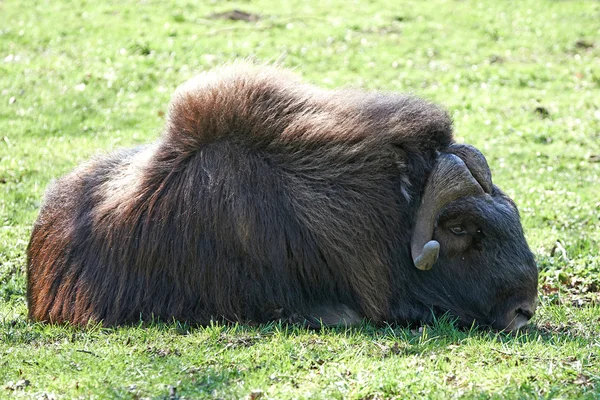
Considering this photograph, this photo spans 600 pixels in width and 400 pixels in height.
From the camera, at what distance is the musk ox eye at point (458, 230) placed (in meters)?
5.09

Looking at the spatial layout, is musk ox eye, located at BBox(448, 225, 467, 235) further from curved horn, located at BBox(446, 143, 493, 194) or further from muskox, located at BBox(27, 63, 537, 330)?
curved horn, located at BBox(446, 143, 493, 194)

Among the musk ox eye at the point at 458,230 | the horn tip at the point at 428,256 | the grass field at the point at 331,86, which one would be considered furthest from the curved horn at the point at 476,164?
the grass field at the point at 331,86

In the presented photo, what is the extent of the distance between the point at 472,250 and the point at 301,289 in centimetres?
102

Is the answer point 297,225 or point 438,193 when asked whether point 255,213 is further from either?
point 438,193

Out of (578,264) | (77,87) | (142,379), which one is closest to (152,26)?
(77,87)

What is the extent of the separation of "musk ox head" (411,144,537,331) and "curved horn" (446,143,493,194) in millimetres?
43

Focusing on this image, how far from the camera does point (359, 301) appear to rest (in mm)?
4941

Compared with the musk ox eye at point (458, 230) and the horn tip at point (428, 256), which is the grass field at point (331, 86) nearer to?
the horn tip at point (428, 256)

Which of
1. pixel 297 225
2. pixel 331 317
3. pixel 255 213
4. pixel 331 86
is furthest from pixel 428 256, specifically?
pixel 331 86

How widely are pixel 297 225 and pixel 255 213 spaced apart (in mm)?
241

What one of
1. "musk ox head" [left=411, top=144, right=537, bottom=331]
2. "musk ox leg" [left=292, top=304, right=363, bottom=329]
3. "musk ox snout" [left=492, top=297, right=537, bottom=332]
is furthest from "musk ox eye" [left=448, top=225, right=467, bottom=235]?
"musk ox leg" [left=292, top=304, right=363, bottom=329]

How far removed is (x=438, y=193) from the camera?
500cm

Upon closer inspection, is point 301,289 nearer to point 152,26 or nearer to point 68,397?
point 68,397

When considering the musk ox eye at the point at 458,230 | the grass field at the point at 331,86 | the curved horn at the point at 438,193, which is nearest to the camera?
the grass field at the point at 331,86
